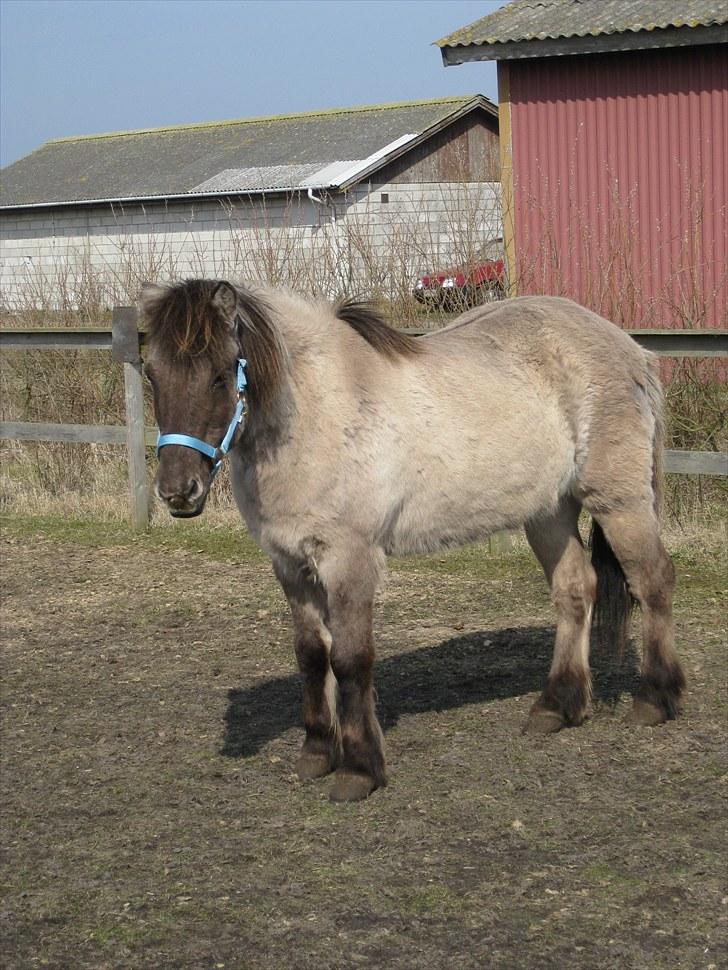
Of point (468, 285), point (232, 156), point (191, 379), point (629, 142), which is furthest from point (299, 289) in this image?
point (232, 156)

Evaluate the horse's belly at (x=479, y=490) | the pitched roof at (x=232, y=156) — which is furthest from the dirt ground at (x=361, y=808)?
the pitched roof at (x=232, y=156)

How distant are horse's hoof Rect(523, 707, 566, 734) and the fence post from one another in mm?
4706

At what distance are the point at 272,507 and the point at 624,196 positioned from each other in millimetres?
9275

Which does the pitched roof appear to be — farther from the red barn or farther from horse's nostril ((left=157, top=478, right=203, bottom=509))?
horse's nostril ((left=157, top=478, right=203, bottom=509))

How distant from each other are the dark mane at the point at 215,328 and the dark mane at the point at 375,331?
1.82 ft

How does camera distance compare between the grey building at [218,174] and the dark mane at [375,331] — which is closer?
the dark mane at [375,331]

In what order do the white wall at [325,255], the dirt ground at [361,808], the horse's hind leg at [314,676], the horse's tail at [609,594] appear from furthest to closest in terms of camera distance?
1. the white wall at [325,255]
2. the horse's tail at [609,594]
3. the horse's hind leg at [314,676]
4. the dirt ground at [361,808]

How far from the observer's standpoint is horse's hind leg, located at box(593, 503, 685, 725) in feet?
16.0

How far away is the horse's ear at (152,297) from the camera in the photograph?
388cm

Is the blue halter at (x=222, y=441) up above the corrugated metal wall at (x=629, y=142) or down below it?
below

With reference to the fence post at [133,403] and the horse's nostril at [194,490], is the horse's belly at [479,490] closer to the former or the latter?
the horse's nostril at [194,490]

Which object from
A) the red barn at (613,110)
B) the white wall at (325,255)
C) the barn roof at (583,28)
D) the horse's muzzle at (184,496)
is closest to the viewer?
the horse's muzzle at (184,496)

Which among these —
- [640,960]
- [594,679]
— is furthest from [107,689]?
[640,960]

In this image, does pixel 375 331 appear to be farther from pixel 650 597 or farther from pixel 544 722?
pixel 544 722
